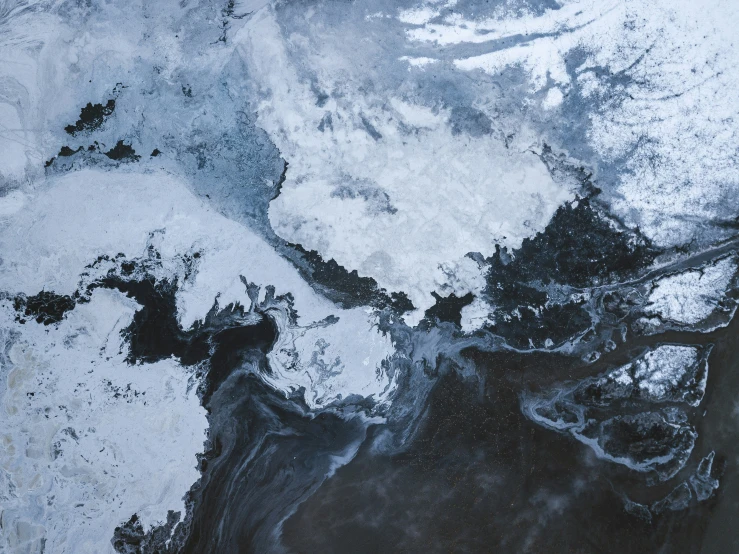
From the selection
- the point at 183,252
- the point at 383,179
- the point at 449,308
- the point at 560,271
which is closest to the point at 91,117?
the point at 183,252

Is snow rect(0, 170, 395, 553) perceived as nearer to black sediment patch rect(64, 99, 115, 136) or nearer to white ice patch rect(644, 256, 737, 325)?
black sediment patch rect(64, 99, 115, 136)

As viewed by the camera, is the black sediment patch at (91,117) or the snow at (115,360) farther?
the black sediment patch at (91,117)

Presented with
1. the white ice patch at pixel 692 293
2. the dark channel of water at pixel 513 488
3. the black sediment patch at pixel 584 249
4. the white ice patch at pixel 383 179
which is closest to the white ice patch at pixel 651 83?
the black sediment patch at pixel 584 249

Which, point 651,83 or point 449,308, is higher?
point 651,83

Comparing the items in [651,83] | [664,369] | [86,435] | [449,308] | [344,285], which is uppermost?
[651,83]

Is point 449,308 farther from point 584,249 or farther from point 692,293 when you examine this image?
point 692,293

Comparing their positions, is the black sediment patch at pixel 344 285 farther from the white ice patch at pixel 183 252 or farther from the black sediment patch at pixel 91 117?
the black sediment patch at pixel 91 117

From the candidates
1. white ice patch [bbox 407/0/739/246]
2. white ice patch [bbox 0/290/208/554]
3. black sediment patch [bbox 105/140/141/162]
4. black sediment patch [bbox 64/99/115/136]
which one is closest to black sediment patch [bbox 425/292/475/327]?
white ice patch [bbox 407/0/739/246]
